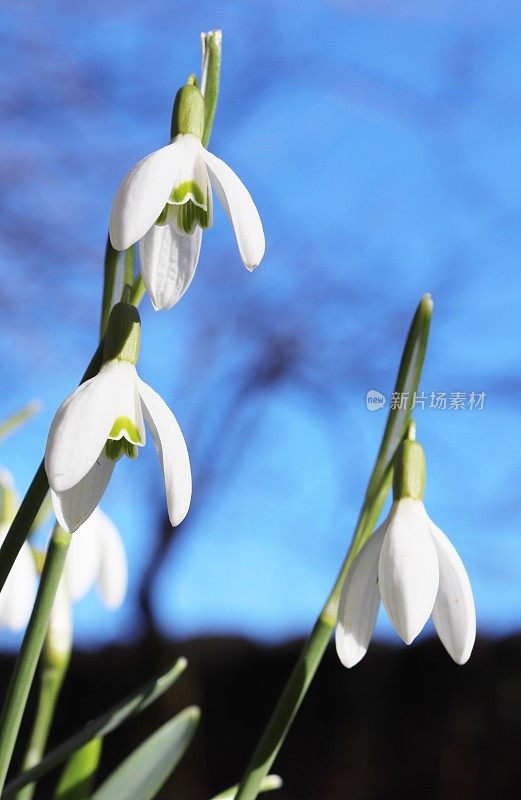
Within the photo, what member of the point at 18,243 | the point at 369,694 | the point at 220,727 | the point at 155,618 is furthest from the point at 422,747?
the point at 18,243

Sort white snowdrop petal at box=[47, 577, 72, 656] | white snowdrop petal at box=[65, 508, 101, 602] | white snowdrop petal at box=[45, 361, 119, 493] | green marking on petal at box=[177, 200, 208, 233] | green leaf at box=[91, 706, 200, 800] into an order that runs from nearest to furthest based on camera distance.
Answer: white snowdrop petal at box=[45, 361, 119, 493], green marking on petal at box=[177, 200, 208, 233], green leaf at box=[91, 706, 200, 800], white snowdrop petal at box=[47, 577, 72, 656], white snowdrop petal at box=[65, 508, 101, 602]

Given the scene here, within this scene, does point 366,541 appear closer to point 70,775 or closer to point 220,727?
point 70,775

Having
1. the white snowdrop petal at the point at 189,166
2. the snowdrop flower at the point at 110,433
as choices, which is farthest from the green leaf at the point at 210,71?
the snowdrop flower at the point at 110,433

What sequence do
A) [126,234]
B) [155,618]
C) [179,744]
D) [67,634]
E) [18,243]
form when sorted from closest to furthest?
[126,234] → [179,744] → [67,634] → [18,243] → [155,618]

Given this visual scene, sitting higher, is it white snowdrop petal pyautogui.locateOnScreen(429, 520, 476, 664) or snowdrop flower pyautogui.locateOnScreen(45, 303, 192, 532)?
snowdrop flower pyautogui.locateOnScreen(45, 303, 192, 532)

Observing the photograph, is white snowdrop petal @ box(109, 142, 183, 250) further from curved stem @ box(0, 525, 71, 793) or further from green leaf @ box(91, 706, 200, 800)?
green leaf @ box(91, 706, 200, 800)

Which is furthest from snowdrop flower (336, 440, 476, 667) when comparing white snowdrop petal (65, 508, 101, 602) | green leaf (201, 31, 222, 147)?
white snowdrop petal (65, 508, 101, 602)
